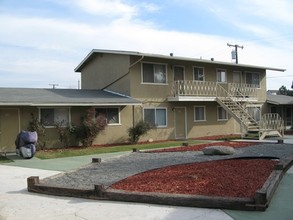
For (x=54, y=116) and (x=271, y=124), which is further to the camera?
(x=271, y=124)

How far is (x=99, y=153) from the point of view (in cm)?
1745

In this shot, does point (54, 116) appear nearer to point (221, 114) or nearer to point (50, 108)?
point (50, 108)

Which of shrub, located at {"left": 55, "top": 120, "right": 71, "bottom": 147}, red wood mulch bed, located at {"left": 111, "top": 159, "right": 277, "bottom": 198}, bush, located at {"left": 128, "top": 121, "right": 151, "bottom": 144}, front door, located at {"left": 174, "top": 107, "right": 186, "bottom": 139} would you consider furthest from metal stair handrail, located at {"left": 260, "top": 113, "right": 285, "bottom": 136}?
red wood mulch bed, located at {"left": 111, "top": 159, "right": 277, "bottom": 198}

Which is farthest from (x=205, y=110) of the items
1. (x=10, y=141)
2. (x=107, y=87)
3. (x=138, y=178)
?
(x=138, y=178)

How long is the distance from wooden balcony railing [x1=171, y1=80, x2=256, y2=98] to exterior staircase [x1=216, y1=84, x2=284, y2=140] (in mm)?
549

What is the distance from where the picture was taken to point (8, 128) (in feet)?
61.1

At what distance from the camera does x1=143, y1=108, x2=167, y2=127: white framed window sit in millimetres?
23672

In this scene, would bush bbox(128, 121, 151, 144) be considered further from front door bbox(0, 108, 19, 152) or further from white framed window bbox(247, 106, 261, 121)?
white framed window bbox(247, 106, 261, 121)

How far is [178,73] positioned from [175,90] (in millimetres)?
1455

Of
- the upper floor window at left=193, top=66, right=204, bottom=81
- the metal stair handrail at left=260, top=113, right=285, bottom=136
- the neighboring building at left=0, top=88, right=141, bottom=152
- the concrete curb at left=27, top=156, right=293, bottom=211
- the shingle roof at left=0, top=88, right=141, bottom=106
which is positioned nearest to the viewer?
the concrete curb at left=27, top=156, right=293, bottom=211

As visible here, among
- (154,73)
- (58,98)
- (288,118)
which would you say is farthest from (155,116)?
(288,118)

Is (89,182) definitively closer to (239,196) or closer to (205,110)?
(239,196)

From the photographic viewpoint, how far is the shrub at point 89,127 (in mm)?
20344

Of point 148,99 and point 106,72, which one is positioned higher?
point 106,72
